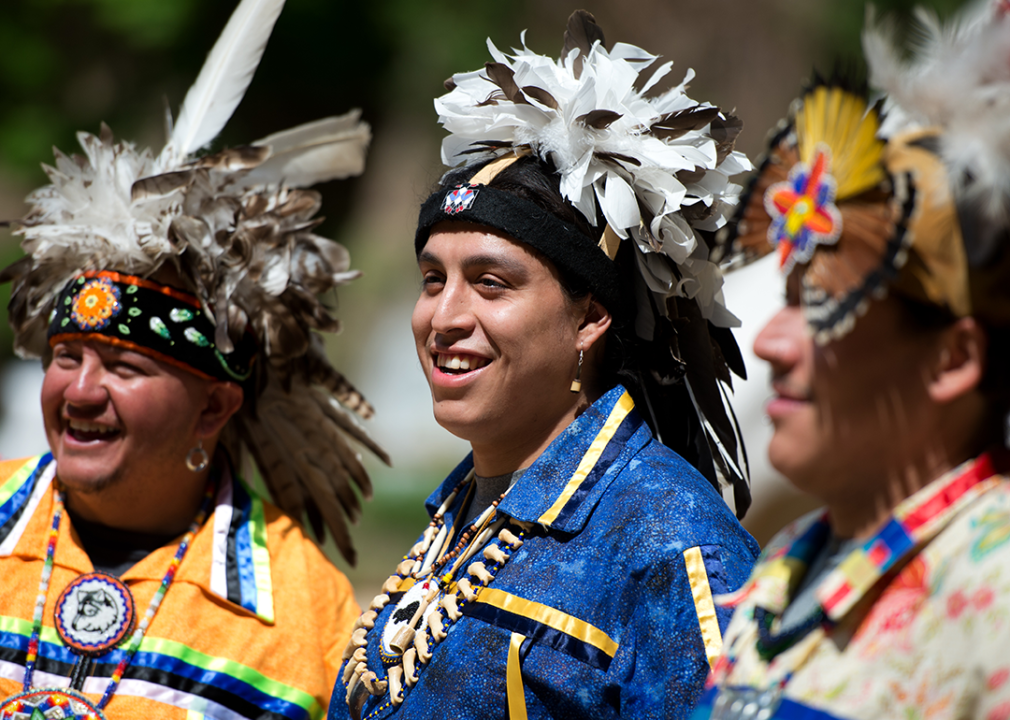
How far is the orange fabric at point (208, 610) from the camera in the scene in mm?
3062

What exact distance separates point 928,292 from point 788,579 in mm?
504

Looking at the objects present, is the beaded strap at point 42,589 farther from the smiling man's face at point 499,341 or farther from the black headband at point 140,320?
the smiling man's face at point 499,341

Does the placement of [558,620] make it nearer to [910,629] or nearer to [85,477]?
[910,629]

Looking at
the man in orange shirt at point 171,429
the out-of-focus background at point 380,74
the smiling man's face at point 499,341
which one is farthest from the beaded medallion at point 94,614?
the out-of-focus background at point 380,74

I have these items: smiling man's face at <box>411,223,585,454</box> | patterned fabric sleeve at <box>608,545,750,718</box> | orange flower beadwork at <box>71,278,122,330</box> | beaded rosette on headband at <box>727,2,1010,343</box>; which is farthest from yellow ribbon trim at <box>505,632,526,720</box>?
orange flower beadwork at <box>71,278,122,330</box>

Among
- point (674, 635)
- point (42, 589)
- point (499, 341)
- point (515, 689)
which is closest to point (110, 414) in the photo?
point (42, 589)

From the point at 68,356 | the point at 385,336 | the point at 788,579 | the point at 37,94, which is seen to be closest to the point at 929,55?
the point at 788,579

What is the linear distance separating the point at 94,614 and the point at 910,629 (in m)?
2.51

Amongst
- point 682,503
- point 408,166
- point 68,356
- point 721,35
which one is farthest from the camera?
point 408,166

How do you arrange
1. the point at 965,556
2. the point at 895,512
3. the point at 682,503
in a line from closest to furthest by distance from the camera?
the point at 965,556 → the point at 895,512 → the point at 682,503

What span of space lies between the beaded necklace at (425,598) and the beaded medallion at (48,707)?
0.83 meters

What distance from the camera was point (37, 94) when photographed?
11.4 m

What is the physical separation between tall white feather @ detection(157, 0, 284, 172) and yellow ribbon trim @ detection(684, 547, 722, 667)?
93.7 inches

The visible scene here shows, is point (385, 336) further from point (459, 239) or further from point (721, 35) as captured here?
point (459, 239)
